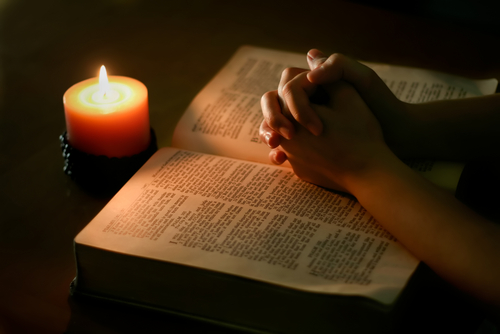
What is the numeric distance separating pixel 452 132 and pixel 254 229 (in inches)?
12.2

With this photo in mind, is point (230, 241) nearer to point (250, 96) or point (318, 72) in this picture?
point (318, 72)

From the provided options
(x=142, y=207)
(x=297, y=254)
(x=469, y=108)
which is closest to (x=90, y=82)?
(x=142, y=207)

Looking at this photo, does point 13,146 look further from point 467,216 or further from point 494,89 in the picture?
point 494,89

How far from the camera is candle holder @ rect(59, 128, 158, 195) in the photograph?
72 cm

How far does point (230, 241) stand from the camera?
22.2 inches

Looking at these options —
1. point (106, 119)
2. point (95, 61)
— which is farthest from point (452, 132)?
point (95, 61)

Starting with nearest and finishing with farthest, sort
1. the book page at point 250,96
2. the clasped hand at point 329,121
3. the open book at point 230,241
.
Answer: the open book at point 230,241
the clasped hand at point 329,121
the book page at point 250,96

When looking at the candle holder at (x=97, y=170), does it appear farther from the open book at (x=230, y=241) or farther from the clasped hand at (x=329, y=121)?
the clasped hand at (x=329, y=121)

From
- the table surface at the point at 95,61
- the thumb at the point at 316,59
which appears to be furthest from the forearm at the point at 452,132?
the table surface at the point at 95,61

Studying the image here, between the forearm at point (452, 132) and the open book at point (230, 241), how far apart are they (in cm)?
3

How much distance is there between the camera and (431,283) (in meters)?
0.58

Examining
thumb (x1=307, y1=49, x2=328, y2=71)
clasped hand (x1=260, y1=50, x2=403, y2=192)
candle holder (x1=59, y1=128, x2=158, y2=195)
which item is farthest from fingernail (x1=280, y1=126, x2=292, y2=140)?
candle holder (x1=59, y1=128, x2=158, y2=195)

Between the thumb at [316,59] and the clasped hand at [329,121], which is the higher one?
the thumb at [316,59]

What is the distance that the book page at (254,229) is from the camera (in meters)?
0.52
